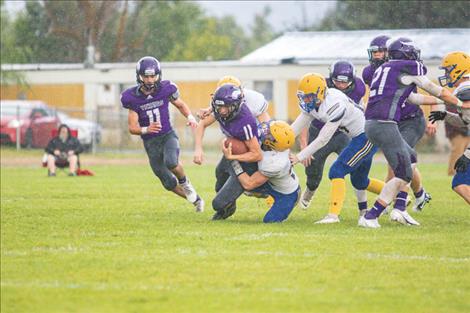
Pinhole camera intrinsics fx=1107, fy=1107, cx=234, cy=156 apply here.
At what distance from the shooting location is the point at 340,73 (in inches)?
462

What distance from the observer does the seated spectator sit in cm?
2233

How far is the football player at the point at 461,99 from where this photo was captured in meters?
10.7

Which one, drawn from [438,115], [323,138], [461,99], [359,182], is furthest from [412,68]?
[359,182]

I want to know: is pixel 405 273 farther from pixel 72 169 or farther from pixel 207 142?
pixel 207 142

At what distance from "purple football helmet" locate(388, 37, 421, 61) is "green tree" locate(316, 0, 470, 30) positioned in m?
31.7

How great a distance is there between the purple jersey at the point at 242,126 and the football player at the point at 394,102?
1.17 meters

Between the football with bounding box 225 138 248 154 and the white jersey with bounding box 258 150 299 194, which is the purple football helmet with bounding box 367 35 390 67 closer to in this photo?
the white jersey with bounding box 258 150 299 194

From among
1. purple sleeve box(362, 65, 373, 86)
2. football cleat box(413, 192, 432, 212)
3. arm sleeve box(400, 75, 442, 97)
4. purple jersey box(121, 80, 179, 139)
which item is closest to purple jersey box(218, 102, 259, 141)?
purple jersey box(121, 80, 179, 139)

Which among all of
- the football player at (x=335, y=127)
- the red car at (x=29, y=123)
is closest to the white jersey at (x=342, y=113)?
the football player at (x=335, y=127)

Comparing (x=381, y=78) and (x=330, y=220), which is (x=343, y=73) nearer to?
(x=381, y=78)

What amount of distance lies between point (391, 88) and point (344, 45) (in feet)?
94.3

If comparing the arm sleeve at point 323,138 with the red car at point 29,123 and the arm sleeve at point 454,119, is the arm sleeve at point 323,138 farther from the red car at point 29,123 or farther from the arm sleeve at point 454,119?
the red car at point 29,123

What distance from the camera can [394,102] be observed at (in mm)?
10508

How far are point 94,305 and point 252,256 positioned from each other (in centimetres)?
214
